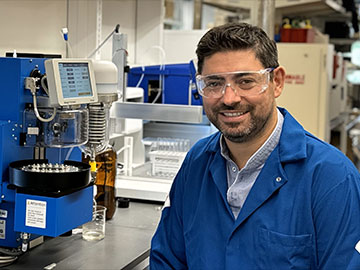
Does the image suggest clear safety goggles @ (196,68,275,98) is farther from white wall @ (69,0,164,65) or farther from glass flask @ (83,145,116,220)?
white wall @ (69,0,164,65)

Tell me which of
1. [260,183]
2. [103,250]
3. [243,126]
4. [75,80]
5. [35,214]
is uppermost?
[75,80]

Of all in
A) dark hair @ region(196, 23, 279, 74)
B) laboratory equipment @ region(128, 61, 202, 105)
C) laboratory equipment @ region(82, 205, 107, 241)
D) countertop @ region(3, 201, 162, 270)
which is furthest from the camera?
laboratory equipment @ region(128, 61, 202, 105)

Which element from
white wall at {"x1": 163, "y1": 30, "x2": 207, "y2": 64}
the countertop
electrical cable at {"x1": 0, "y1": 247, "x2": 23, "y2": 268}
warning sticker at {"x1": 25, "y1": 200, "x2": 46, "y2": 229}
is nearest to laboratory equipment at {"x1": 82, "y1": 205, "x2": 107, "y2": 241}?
the countertop

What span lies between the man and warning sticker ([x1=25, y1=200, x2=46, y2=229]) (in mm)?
438

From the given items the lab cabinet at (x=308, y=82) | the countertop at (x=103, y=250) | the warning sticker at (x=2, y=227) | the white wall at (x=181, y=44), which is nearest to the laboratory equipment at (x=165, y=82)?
the white wall at (x=181, y=44)

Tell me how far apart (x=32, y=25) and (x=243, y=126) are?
62.0 inches

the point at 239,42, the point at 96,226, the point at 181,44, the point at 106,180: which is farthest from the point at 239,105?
the point at 181,44

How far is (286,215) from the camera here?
59.4 inches

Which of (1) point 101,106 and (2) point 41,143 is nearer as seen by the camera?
(2) point 41,143

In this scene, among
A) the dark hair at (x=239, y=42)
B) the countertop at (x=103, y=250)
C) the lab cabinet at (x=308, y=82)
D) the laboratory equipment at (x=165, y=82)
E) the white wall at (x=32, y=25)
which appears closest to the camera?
the dark hair at (x=239, y=42)

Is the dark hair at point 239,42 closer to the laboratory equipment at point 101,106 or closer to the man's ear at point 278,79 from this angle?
the man's ear at point 278,79

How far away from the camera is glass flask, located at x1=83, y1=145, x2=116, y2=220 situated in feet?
7.72

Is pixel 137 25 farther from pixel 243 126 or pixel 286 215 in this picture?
pixel 286 215

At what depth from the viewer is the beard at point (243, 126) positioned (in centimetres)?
154
